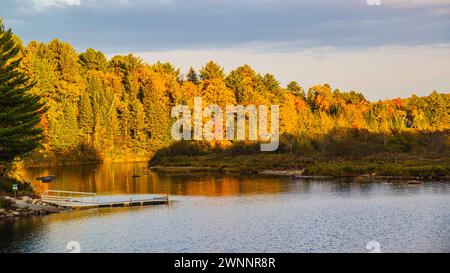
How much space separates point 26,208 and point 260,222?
54.4 ft

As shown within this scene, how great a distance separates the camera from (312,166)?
7262 centimetres

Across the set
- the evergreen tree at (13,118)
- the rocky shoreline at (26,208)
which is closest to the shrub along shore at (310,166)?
the rocky shoreline at (26,208)

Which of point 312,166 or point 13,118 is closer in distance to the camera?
point 13,118

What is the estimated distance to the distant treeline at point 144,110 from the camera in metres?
88.8

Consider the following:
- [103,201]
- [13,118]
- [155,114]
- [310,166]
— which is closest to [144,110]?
[155,114]

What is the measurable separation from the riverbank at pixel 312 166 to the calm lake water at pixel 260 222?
659cm

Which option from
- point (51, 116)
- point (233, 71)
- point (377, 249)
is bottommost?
point (377, 249)

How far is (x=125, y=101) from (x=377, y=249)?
A: 8888cm

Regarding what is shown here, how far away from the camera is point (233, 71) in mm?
106625

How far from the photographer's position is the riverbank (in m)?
64.8

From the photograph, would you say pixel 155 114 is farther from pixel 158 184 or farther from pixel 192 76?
pixel 158 184
